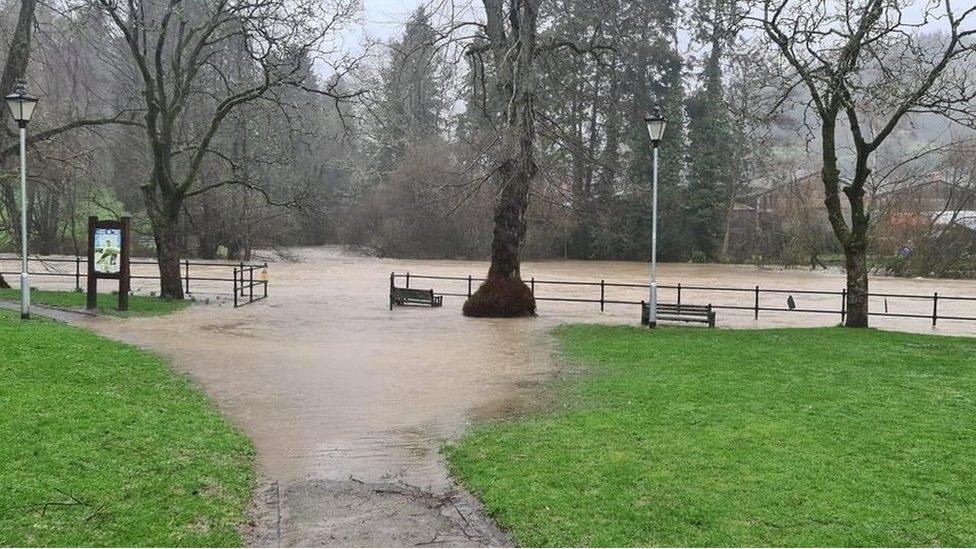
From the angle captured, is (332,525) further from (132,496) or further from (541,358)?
(541,358)

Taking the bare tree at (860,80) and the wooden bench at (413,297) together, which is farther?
the wooden bench at (413,297)

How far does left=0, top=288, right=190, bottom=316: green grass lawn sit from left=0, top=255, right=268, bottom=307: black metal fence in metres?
1.76

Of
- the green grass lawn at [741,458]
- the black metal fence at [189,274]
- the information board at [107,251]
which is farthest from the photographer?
the black metal fence at [189,274]

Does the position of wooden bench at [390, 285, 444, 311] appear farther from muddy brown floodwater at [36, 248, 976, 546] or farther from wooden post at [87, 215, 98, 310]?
wooden post at [87, 215, 98, 310]

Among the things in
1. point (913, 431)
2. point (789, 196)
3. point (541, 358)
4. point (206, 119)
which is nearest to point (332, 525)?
point (913, 431)

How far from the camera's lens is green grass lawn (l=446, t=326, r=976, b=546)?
5.08 metres

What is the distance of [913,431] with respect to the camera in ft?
24.5

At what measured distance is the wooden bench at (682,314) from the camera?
58.0ft

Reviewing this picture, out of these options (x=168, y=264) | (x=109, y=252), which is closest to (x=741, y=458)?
(x=109, y=252)

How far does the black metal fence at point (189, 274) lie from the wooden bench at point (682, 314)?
10.9 meters

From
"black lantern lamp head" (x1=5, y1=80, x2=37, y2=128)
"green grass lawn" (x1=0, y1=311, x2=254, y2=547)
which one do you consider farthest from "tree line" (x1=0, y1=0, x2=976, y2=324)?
"green grass lawn" (x1=0, y1=311, x2=254, y2=547)

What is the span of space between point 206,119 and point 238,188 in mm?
6269

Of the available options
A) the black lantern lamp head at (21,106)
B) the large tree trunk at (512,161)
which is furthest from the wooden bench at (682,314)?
the black lantern lamp head at (21,106)

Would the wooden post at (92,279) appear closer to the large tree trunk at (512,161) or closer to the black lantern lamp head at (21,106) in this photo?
the black lantern lamp head at (21,106)
